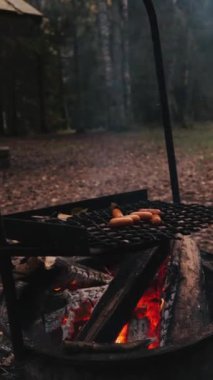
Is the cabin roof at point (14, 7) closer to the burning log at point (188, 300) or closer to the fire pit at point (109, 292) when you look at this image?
the fire pit at point (109, 292)

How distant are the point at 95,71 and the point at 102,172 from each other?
16.5 meters

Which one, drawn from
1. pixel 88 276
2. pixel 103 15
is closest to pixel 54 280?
pixel 88 276

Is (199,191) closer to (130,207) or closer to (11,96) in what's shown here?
(130,207)

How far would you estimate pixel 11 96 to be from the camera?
77.6ft

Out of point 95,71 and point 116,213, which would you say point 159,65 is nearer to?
point 116,213

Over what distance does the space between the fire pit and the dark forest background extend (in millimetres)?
17810

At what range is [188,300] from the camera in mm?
2488

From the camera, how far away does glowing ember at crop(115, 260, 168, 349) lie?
8.44ft

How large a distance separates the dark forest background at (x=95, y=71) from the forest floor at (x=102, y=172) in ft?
18.8

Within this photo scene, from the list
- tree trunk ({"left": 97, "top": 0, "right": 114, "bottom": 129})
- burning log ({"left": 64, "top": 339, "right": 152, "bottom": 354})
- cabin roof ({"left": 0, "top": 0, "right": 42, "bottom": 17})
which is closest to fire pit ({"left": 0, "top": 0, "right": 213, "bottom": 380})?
burning log ({"left": 64, "top": 339, "right": 152, "bottom": 354})

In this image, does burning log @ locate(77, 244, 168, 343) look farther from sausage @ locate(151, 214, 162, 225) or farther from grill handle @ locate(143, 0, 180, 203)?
grill handle @ locate(143, 0, 180, 203)

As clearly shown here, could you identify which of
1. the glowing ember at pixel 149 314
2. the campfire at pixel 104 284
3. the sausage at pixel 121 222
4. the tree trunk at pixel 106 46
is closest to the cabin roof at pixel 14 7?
the campfire at pixel 104 284

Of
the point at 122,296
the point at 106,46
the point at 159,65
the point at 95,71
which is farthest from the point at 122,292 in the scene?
the point at 95,71

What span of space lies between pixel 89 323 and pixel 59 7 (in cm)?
2338
